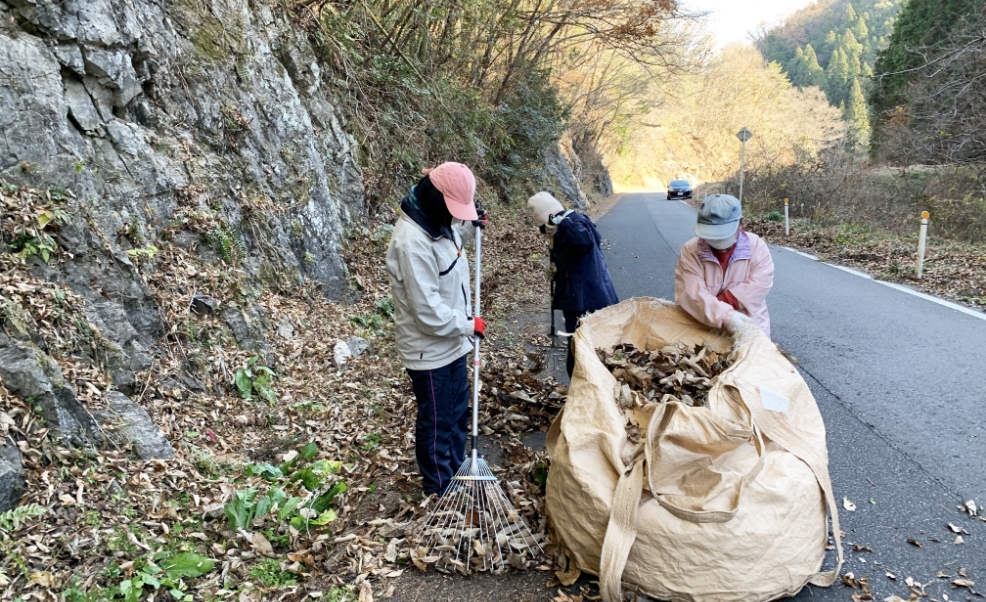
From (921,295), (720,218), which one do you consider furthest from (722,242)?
(921,295)

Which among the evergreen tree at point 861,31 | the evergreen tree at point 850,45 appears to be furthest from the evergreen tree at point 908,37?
the evergreen tree at point 861,31

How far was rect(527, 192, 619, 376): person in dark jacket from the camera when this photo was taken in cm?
499

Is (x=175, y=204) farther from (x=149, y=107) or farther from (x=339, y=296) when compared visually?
(x=339, y=296)

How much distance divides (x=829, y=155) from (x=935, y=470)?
2177 centimetres

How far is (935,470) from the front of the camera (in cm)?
366

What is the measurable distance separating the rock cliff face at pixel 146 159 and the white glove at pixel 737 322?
3.54 metres

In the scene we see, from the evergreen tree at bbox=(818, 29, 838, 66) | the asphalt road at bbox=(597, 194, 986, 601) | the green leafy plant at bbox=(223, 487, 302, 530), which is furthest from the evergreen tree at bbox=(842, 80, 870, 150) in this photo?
the green leafy plant at bbox=(223, 487, 302, 530)

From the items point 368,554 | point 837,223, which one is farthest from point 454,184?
point 837,223

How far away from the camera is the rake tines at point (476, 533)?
9.59ft

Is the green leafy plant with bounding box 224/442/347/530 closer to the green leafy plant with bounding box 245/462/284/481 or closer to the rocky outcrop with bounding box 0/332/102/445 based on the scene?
the green leafy plant with bounding box 245/462/284/481

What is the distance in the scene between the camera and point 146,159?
197 inches

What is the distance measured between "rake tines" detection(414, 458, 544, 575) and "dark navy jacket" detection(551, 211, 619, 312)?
218 centimetres

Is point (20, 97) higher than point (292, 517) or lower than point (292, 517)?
higher

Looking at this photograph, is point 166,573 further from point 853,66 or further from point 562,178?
point 853,66
